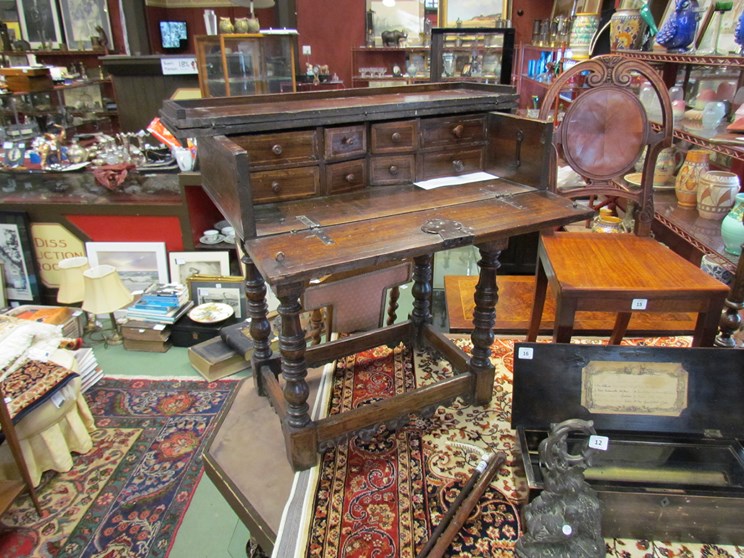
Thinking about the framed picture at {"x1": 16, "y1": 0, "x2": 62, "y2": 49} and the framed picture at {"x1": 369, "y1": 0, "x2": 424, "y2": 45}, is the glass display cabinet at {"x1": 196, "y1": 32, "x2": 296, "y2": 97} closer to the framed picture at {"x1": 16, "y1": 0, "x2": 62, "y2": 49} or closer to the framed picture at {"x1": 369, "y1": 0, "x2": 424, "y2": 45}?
the framed picture at {"x1": 369, "y1": 0, "x2": 424, "y2": 45}

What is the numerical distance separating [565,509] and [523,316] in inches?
62.1

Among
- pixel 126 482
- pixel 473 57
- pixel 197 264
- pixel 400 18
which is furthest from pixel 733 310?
pixel 400 18

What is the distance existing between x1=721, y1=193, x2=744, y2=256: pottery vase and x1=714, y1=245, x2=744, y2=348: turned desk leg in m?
0.30

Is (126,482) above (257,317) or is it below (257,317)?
below

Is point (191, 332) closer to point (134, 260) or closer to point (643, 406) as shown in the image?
point (134, 260)

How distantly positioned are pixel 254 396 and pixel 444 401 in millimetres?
745

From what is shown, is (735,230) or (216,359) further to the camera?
(216,359)

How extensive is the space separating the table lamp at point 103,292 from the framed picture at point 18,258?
0.76 meters

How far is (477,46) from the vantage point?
500 cm

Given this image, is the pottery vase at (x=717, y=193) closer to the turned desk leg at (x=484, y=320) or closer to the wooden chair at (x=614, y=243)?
the wooden chair at (x=614, y=243)

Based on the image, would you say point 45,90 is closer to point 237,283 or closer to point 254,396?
point 237,283

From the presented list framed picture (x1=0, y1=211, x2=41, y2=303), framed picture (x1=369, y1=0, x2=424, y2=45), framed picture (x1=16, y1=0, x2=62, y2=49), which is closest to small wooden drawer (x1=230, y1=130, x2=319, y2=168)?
framed picture (x1=0, y1=211, x2=41, y2=303)

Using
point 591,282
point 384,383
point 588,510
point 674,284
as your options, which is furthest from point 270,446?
point 674,284

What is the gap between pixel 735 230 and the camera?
1.89 meters
